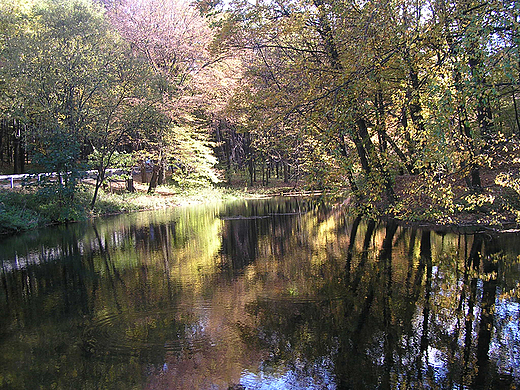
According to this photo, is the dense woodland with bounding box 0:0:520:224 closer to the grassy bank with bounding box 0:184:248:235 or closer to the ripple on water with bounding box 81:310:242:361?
the grassy bank with bounding box 0:184:248:235

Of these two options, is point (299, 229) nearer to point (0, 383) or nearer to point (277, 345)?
point (277, 345)

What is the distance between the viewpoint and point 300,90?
1003 cm

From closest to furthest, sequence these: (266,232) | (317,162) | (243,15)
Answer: (317,162) < (243,15) < (266,232)

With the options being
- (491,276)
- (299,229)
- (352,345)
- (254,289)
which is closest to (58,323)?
(254,289)

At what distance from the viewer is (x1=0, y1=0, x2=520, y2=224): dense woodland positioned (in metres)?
6.56

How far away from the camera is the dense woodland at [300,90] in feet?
21.5

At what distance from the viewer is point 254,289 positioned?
342 inches

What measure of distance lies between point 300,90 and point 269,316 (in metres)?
5.26

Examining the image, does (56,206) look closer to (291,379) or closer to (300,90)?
(300,90)

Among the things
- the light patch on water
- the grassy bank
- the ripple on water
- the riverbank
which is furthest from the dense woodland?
the ripple on water

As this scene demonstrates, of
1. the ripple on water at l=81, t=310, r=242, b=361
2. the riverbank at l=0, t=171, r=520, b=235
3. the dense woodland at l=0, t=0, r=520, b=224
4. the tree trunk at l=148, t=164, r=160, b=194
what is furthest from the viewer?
the tree trunk at l=148, t=164, r=160, b=194

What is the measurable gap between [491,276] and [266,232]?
8.98 metres

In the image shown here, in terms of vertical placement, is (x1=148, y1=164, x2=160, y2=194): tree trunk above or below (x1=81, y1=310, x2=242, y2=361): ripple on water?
above

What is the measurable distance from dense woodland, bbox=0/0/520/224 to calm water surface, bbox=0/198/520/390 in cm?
165
